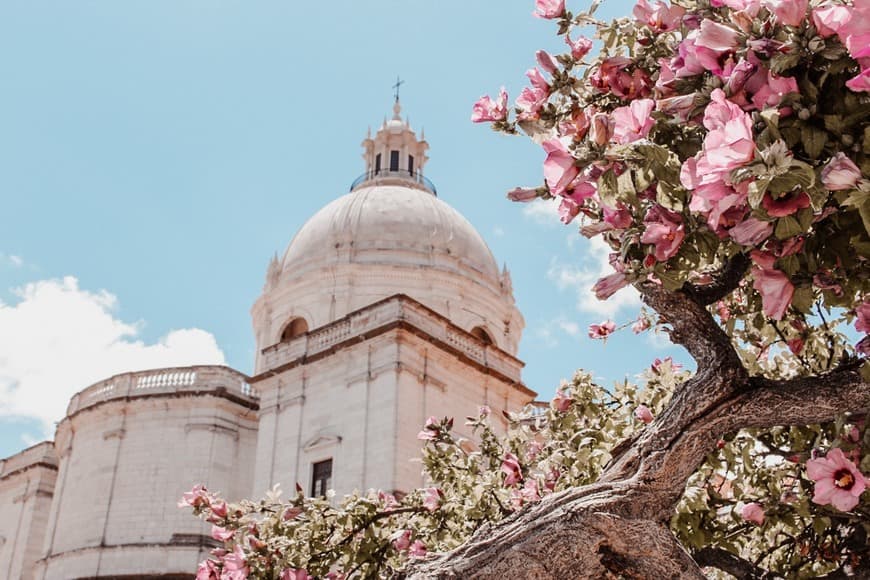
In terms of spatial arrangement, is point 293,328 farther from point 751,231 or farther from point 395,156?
point 751,231

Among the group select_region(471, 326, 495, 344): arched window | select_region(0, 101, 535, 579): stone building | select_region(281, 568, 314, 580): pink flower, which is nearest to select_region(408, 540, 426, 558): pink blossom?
select_region(281, 568, 314, 580): pink flower

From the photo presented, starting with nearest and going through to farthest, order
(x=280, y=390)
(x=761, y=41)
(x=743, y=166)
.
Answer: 1. (x=743, y=166)
2. (x=761, y=41)
3. (x=280, y=390)

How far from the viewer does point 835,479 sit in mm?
4340

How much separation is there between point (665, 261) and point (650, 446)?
136 cm

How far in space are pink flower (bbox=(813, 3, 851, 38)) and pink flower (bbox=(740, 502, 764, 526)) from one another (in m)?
3.87

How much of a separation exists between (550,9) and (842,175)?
223 centimetres

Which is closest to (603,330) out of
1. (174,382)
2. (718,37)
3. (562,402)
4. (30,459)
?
(562,402)

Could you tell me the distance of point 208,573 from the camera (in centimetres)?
786

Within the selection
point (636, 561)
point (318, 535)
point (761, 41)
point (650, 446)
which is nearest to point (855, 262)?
point (761, 41)

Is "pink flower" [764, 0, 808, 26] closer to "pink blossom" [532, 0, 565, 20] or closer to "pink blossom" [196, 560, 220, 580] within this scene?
"pink blossom" [532, 0, 565, 20]

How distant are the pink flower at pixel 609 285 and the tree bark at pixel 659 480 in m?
0.48

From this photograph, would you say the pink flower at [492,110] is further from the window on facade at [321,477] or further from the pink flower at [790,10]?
the window on facade at [321,477]

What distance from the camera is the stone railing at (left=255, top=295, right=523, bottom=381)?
2216 centimetres

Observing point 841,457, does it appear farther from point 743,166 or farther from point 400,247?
point 400,247
